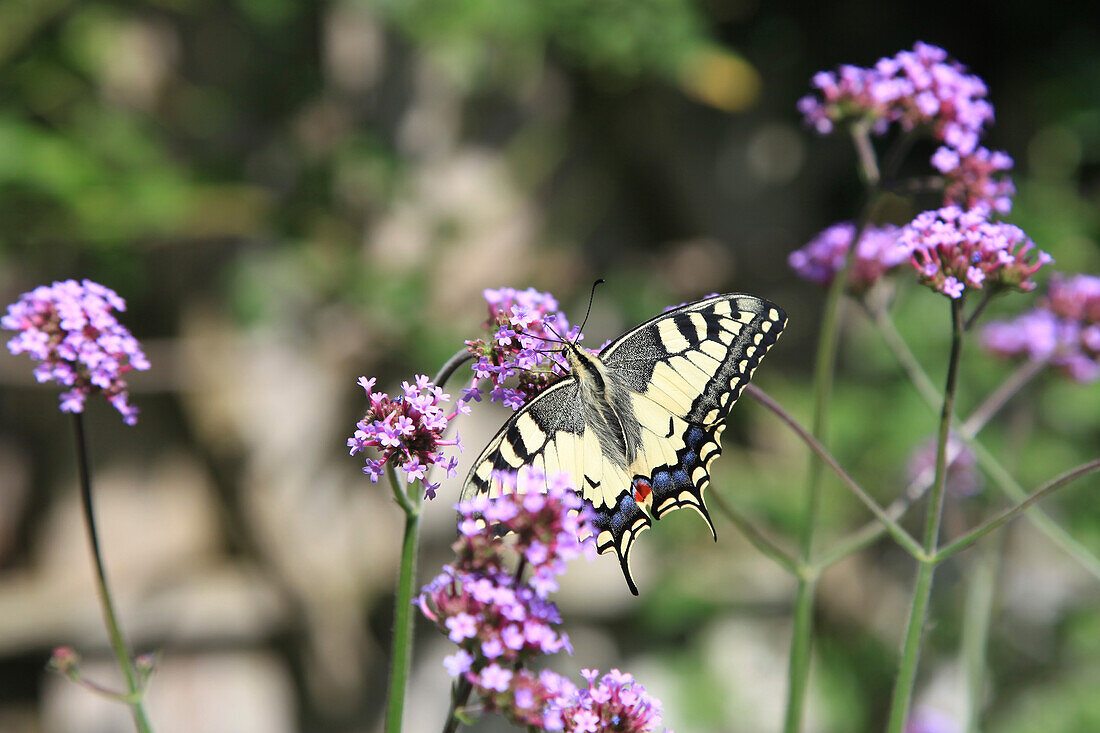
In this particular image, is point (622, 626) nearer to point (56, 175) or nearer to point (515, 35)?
point (515, 35)

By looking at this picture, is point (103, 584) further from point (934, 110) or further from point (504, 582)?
point (934, 110)

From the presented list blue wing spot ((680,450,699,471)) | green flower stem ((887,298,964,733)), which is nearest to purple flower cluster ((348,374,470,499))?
blue wing spot ((680,450,699,471))

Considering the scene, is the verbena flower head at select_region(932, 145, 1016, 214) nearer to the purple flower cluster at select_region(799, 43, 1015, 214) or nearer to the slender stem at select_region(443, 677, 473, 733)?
the purple flower cluster at select_region(799, 43, 1015, 214)

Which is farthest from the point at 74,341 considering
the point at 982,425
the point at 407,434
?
the point at 982,425

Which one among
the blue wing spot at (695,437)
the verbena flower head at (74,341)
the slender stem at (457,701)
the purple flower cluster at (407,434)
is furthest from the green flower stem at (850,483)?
the verbena flower head at (74,341)

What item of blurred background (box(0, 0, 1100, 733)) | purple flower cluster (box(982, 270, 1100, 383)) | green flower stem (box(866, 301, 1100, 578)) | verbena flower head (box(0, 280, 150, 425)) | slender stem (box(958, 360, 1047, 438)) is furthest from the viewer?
blurred background (box(0, 0, 1100, 733))

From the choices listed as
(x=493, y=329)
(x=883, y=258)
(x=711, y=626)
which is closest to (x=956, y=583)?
(x=711, y=626)
